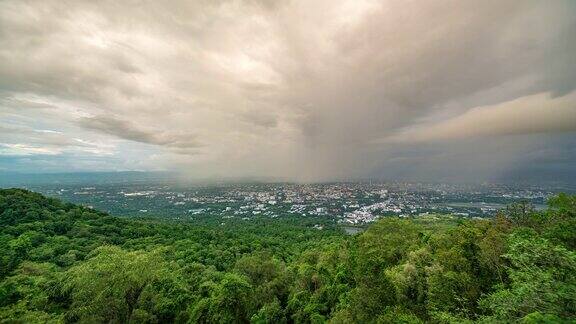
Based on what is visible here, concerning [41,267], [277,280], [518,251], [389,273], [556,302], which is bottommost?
[277,280]

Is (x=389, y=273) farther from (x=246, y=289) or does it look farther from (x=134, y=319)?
(x=134, y=319)

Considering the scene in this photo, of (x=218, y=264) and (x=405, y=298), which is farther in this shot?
(x=218, y=264)

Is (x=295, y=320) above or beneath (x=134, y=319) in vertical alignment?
beneath

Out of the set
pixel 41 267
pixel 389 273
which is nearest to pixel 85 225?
pixel 41 267

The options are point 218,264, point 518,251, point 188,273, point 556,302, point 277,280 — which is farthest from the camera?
point 218,264

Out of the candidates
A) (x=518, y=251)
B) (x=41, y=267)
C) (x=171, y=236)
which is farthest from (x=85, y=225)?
(x=518, y=251)

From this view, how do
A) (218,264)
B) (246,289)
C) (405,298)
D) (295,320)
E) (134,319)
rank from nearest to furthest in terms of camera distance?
1. (405,298)
2. (134,319)
3. (295,320)
4. (246,289)
5. (218,264)
